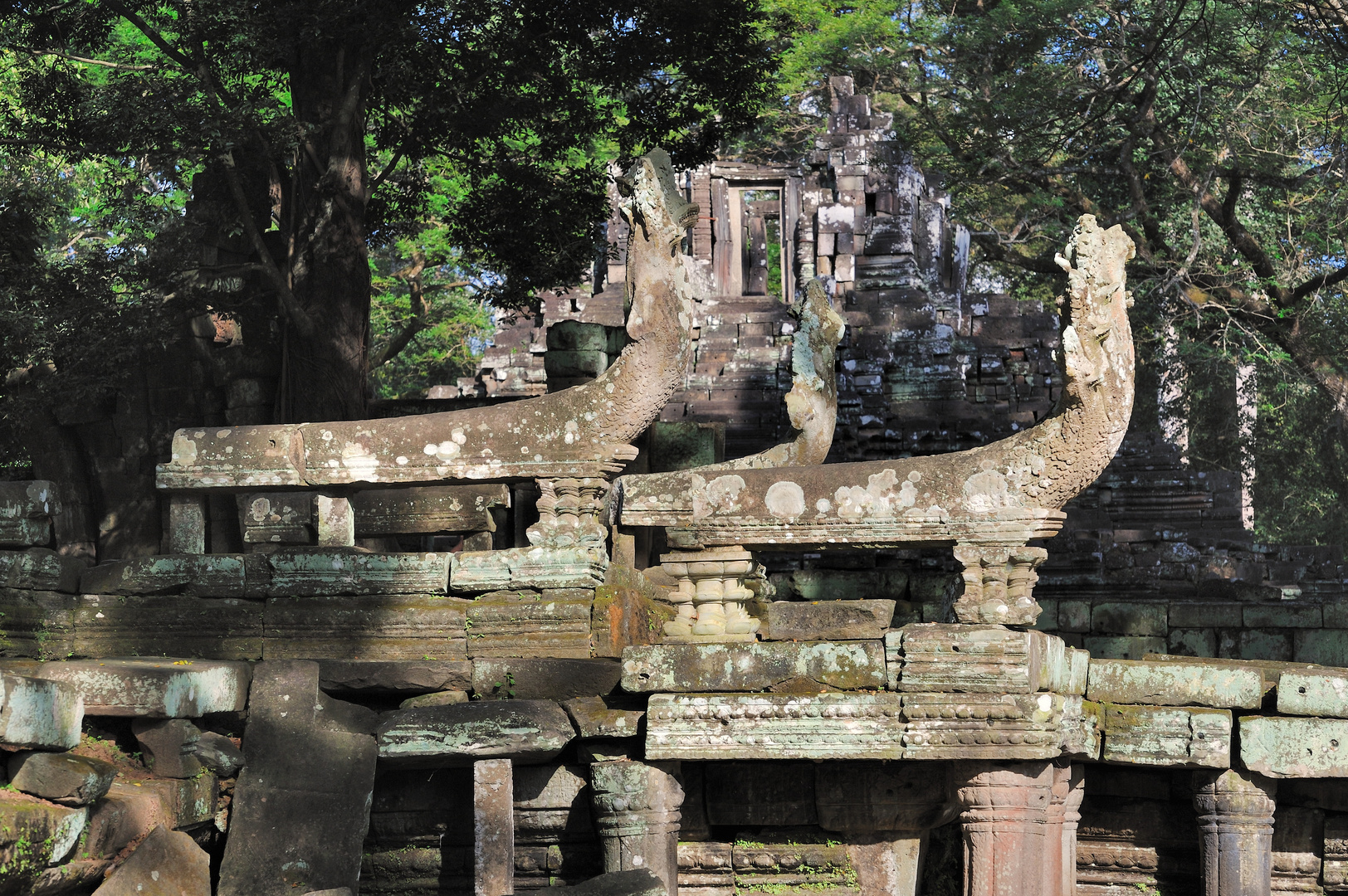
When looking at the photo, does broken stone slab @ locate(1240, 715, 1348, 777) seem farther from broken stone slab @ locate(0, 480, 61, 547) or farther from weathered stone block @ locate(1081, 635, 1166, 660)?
broken stone slab @ locate(0, 480, 61, 547)

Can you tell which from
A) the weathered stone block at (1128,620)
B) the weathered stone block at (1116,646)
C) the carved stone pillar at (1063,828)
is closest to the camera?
the carved stone pillar at (1063,828)

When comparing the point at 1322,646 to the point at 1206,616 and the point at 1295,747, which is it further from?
the point at 1295,747

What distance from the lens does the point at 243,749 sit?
22.0ft

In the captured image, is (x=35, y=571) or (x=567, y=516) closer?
(x=567, y=516)

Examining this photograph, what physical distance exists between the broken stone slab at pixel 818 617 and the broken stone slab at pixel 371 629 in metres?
1.61

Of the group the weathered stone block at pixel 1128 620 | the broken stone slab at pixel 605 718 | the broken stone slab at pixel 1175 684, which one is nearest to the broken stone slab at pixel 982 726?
the broken stone slab at pixel 1175 684

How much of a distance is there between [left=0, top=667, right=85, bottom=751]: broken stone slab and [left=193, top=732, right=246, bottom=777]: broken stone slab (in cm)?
83

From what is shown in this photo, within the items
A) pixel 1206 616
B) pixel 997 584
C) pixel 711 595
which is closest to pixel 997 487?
pixel 997 584

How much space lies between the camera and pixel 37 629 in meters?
7.59

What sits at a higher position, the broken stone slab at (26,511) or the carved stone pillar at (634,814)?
the broken stone slab at (26,511)

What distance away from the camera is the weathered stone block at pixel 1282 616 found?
10742 millimetres

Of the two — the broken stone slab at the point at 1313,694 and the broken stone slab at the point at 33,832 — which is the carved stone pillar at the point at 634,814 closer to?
the broken stone slab at the point at 33,832

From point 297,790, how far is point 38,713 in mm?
1452

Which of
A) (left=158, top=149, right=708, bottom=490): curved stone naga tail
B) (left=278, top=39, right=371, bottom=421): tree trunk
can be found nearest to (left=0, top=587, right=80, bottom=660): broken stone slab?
(left=158, top=149, right=708, bottom=490): curved stone naga tail
